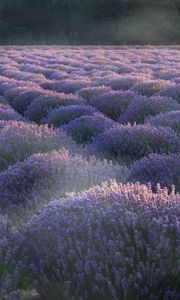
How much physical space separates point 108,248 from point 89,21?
56771 mm

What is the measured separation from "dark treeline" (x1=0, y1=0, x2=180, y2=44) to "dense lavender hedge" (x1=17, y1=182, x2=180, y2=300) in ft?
158

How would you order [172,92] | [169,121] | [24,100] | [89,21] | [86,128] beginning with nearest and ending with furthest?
1. [169,121]
2. [86,128]
3. [172,92]
4. [24,100]
5. [89,21]

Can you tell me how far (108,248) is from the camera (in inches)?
116

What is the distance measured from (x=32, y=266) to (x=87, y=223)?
38 centimetres

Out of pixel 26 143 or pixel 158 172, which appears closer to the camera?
pixel 158 172

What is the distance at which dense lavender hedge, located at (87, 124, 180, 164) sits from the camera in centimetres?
552

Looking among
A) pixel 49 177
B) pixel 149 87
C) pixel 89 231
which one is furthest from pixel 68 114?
pixel 89 231

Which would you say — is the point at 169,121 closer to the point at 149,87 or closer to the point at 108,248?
the point at 108,248

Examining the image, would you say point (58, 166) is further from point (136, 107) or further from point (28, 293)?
point (136, 107)

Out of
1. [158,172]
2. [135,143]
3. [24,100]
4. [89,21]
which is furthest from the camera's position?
[89,21]

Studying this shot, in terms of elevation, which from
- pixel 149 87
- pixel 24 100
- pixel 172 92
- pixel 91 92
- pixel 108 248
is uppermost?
pixel 108 248

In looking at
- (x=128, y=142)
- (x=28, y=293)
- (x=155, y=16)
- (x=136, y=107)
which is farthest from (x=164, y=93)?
(x=155, y=16)

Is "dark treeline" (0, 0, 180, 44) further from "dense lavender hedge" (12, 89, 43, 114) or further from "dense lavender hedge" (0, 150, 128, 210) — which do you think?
"dense lavender hedge" (0, 150, 128, 210)

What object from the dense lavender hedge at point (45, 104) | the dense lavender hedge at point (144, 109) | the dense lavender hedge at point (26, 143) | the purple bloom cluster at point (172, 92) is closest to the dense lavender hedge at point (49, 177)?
the dense lavender hedge at point (26, 143)
